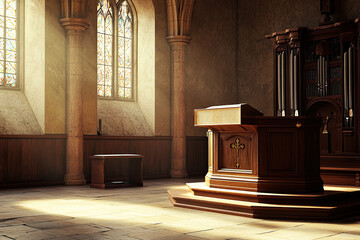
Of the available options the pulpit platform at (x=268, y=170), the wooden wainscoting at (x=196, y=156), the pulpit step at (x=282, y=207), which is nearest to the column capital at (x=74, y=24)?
the wooden wainscoting at (x=196, y=156)

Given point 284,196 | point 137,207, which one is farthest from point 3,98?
point 284,196

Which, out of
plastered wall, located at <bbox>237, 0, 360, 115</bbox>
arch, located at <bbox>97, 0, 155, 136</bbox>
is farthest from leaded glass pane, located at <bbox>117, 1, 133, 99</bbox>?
plastered wall, located at <bbox>237, 0, 360, 115</bbox>

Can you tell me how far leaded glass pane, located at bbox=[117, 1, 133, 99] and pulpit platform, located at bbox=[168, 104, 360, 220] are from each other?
6.73 m

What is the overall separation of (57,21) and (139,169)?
157 inches

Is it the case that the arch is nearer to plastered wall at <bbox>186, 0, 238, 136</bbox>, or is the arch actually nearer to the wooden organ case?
plastered wall at <bbox>186, 0, 238, 136</bbox>

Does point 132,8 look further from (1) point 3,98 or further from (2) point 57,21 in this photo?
(1) point 3,98

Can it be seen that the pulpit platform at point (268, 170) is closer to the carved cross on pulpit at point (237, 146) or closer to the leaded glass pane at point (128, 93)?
the carved cross on pulpit at point (237, 146)

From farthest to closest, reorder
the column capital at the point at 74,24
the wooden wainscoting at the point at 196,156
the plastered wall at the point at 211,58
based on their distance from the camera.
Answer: the plastered wall at the point at 211,58, the wooden wainscoting at the point at 196,156, the column capital at the point at 74,24

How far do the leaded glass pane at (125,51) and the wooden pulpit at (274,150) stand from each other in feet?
22.7

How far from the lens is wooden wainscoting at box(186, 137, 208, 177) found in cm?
1382

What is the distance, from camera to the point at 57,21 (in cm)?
1123

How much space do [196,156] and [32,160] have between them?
5.08 m

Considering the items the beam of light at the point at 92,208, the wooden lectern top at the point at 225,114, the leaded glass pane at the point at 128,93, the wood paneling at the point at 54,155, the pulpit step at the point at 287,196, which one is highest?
the leaded glass pane at the point at 128,93

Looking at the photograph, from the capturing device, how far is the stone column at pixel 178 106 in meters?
13.3
